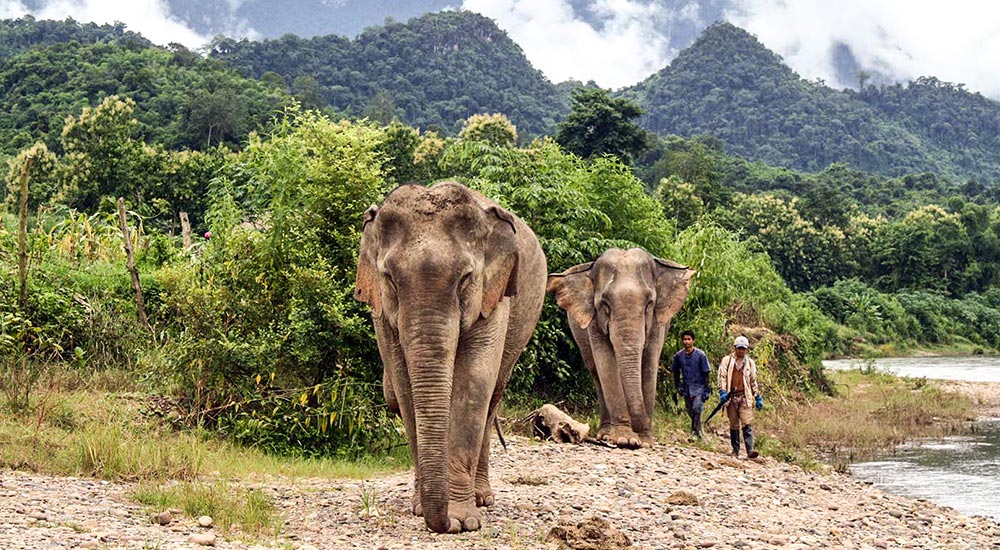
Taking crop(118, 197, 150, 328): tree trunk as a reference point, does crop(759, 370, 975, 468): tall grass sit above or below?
below

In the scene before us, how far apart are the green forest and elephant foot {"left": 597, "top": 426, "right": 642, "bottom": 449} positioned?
2.54m

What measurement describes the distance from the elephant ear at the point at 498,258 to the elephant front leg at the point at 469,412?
0.16 metres

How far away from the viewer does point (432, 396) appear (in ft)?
23.9

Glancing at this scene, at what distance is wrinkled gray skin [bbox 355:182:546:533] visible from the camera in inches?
288

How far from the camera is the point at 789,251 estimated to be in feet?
213

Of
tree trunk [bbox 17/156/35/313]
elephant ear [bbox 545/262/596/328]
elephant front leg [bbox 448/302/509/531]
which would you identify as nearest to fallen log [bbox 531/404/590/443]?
elephant ear [bbox 545/262/596/328]

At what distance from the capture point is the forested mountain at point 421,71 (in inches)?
5497

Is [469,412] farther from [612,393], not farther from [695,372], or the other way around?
[695,372]

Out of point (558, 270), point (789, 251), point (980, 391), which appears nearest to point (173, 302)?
point (558, 270)

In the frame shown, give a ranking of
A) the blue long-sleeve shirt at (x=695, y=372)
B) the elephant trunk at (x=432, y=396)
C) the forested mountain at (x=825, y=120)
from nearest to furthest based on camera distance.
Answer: the elephant trunk at (x=432, y=396) → the blue long-sleeve shirt at (x=695, y=372) → the forested mountain at (x=825, y=120)

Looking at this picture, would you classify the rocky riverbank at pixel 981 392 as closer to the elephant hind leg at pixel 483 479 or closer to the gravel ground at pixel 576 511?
the gravel ground at pixel 576 511

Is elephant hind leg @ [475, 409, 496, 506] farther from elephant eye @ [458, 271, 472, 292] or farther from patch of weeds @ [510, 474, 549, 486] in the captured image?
patch of weeds @ [510, 474, 549, 486]

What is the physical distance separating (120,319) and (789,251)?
55212mm

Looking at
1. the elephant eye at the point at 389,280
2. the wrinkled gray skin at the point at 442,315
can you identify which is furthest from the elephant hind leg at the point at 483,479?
the elephant eye at the point at 389,280
